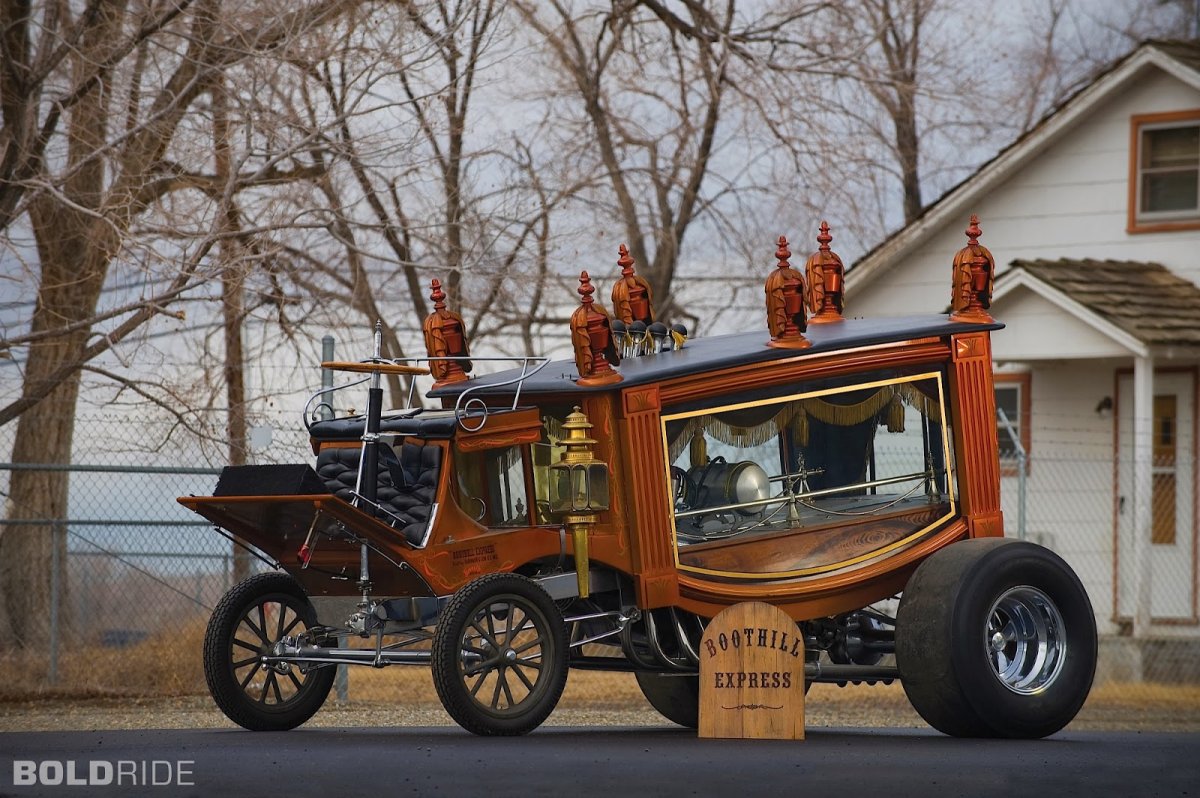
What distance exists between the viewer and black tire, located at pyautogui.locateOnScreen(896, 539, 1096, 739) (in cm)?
908

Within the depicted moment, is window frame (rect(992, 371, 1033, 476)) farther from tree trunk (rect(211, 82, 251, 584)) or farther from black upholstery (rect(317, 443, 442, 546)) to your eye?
black upholstery (rect(317, 443, 442, 546))

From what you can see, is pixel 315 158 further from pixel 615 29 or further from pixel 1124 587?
pixel 1124 587

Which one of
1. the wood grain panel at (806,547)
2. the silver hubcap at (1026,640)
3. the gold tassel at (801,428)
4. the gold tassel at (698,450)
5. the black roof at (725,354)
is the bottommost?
the silver hubcap at (1026,640)

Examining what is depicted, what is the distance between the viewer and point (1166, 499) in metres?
18.4

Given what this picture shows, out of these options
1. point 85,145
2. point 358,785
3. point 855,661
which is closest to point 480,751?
point 358,785

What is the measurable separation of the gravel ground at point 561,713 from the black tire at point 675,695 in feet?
2.17

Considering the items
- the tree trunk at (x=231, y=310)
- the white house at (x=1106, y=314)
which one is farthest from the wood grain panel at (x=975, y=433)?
the white house at (x=1106, y=314)

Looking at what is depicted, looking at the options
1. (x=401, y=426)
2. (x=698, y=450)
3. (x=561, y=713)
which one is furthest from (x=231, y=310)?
(x=698, y=450)

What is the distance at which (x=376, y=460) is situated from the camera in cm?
885

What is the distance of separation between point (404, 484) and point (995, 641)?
328 centimetres

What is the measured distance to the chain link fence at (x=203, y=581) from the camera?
45.4 ft

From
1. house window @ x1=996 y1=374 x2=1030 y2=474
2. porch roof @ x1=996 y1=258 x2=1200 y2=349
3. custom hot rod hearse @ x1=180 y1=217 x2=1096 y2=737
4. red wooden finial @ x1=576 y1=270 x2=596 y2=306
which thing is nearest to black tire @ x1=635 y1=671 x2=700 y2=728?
custom hot rod hearse @ x1=180 y1=217 x2=1096 y2=737

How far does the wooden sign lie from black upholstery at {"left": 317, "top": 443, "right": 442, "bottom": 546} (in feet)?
5.27
